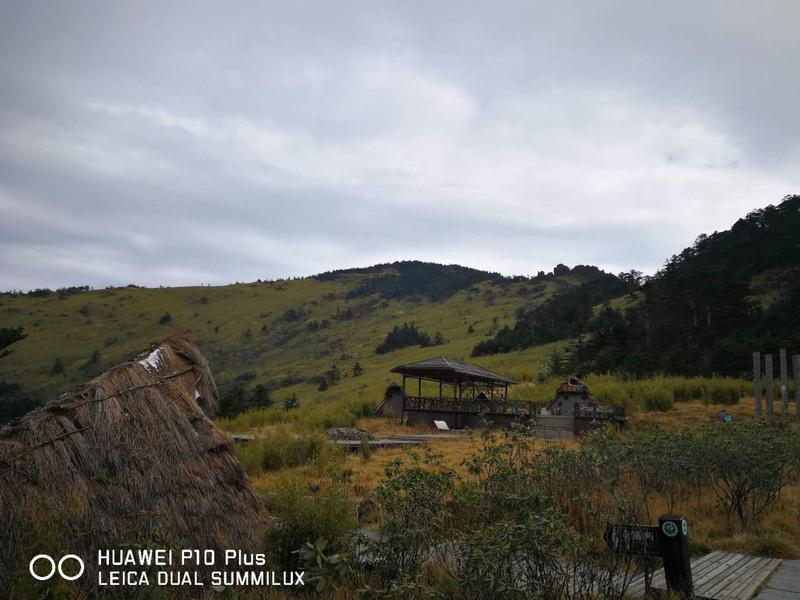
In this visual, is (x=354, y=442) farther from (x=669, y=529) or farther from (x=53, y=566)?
(x=53, y=566)

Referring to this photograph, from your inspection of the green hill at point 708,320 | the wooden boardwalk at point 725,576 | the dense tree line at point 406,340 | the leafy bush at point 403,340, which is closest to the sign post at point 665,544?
the wooden boardwalk at point 725,576

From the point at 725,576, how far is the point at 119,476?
18.4ft

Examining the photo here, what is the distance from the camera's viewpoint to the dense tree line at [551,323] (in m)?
47.3

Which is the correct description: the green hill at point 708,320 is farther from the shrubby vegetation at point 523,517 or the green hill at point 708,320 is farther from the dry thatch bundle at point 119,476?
the dry thatch bundle at point 119,476

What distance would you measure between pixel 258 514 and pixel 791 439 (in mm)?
8213

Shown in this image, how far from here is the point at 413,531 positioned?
152 inches

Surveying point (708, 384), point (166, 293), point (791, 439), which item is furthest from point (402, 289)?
point (791, 439)

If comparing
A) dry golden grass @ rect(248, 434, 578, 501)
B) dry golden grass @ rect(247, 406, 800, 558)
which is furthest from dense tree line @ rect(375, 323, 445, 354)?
dry golden grass @ rect(247, 406, 800, 558)

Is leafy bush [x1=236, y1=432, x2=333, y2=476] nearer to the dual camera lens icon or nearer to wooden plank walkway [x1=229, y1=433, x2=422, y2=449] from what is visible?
wooden plank walkway [x1=229, y1=433, x2=422, y2=449]

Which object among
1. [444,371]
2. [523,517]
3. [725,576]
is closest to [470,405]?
[444,371]

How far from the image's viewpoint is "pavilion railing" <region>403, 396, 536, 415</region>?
21.6 meters

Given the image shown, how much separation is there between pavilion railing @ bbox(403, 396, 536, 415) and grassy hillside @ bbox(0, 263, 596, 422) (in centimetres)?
1329

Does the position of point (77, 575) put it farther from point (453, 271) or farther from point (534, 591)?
point (453, 271)

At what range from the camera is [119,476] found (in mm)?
4789
